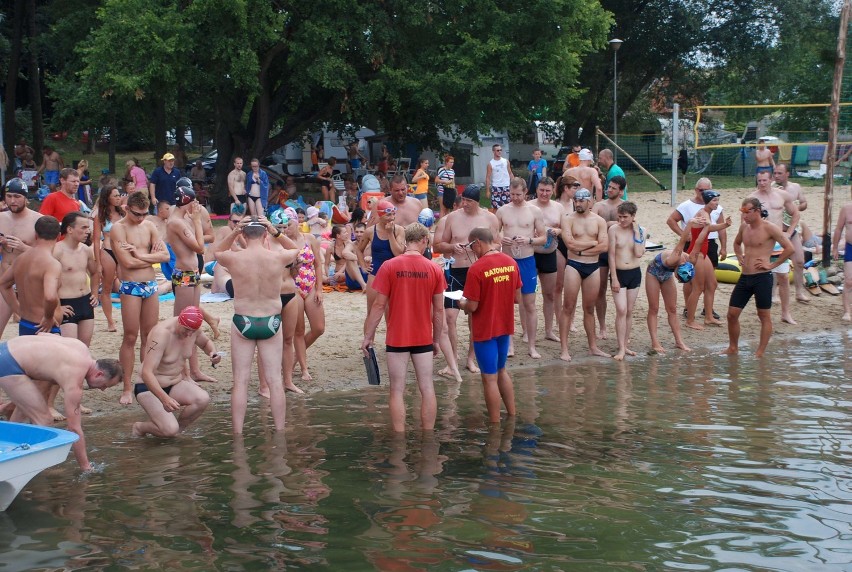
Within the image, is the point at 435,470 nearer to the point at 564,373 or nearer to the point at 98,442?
the point at 98,442

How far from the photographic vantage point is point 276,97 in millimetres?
23656

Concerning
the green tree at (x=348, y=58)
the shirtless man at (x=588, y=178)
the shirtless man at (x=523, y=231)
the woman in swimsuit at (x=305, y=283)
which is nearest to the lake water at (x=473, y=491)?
the woman in swimsuit at (x=305, y=283)

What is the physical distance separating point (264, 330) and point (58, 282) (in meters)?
1.90

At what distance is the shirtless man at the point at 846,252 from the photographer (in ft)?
41.6

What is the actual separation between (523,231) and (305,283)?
2.50 meters

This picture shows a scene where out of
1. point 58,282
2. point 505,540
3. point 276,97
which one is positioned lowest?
point 505,540

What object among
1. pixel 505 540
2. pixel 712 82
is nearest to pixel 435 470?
pixel 505 540

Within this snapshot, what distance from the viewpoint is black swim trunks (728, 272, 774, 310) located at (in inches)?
436

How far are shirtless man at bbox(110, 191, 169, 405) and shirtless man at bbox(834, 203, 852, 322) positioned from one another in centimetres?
866

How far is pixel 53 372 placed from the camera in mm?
6855

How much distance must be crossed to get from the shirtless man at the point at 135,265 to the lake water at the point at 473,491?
0.86 metres

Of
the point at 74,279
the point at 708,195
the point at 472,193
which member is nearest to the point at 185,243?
the point at 74,279

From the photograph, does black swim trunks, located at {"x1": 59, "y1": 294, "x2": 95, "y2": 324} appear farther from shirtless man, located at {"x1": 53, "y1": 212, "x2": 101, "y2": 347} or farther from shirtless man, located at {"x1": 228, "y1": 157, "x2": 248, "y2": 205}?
shirtless man, located at {"x1": 228, "y1": 157, "x2": 248, "y2": 205}

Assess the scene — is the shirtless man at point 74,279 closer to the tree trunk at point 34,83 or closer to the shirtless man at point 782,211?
Answer: the shirtless man at point 782,211
